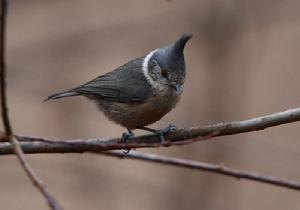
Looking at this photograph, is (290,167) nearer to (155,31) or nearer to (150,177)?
(150,177)

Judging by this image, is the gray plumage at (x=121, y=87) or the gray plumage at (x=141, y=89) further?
the gray plumage at (x=121, y=87)

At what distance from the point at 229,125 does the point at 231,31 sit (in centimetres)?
194

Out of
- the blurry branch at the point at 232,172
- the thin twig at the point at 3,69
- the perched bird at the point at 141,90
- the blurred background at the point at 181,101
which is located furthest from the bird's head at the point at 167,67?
the thin twig at the point at 3,69

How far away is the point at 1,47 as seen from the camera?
4.73 ft

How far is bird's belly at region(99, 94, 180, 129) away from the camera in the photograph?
10.8 feet

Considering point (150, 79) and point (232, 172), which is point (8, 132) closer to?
point (232, 172)

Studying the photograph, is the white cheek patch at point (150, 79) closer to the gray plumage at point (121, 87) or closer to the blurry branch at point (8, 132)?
the gray plumage at point (121, 87)

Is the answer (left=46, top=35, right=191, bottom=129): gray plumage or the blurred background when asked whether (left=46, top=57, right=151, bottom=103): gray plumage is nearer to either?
(left=46, top=35, right=191, bottom=129): gray plumage

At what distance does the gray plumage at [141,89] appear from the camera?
3.29 metres

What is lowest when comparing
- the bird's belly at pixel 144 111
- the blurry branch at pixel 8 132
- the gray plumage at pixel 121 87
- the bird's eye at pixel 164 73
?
the blurry branch at pixel 8 132

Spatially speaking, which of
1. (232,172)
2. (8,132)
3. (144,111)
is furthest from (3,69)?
(144,111)

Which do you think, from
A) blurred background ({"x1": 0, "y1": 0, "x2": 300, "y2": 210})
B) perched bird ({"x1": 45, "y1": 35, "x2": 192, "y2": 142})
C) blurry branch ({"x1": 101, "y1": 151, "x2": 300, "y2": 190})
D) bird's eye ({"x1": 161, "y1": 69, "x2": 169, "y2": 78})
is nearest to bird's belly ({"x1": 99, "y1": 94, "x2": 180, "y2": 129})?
perched bird ({"x1": 45, "y1": 35, "x2": 192, "y2": 142})

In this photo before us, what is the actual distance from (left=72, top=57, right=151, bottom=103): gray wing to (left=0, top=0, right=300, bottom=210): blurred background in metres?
0.84

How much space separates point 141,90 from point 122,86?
0.54 feet
